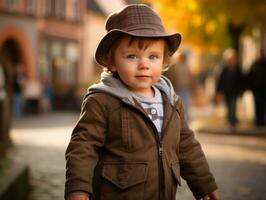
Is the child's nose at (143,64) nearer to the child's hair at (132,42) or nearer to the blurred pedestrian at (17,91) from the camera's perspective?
the child's hair at (132,42)

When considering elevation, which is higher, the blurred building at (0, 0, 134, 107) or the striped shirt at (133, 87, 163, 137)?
the blurred building at (0, 0, 134, 107)

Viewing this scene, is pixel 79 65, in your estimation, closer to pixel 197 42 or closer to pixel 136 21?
pixel 197 42

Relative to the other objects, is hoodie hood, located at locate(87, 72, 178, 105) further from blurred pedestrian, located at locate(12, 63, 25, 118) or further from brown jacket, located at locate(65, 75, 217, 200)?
blurred pedestrian, located at locate(12, 63, 25, 118)

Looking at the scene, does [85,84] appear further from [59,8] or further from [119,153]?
[119,153]

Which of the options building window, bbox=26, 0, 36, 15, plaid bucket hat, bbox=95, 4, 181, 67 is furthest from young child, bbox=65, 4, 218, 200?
building window, bbox=26, 0, 36, 15

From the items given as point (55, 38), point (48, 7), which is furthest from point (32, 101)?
point (48, 7)

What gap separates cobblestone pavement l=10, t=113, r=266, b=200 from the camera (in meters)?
6.68

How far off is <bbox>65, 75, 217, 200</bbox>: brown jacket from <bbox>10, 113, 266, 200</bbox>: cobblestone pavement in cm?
278

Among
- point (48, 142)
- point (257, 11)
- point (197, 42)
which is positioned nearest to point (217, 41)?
point (197, 42)

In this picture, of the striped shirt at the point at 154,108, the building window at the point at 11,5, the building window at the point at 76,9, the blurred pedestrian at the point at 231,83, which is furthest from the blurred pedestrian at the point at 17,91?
the striped shirt at the point at 154,108

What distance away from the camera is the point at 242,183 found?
734 cm

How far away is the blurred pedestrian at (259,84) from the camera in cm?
1462

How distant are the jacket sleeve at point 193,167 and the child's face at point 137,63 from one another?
32cm

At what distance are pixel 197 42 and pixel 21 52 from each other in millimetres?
15158
